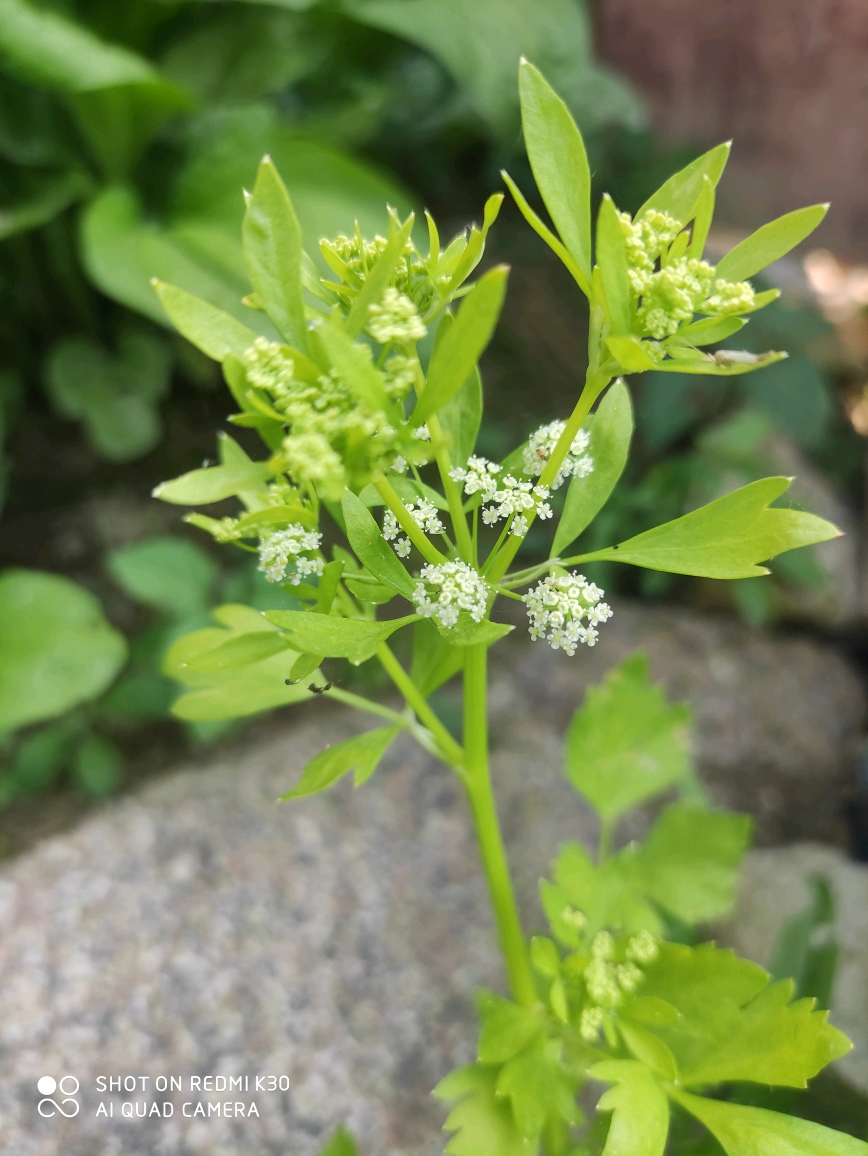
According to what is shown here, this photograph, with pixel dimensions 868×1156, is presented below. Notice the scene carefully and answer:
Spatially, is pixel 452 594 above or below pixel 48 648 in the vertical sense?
above

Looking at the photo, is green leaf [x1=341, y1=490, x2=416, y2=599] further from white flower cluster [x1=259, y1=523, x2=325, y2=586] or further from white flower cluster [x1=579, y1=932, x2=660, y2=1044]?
white flower cluster [x1=579, y1=932, x2=660, y2=1044]

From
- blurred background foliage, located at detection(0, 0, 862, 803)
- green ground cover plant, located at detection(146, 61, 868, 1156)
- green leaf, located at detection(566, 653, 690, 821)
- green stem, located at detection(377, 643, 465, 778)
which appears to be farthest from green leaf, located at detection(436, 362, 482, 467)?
blurred background foliage, located at detection(0, 0, 862, 803)

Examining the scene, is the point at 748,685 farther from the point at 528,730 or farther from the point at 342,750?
the point at 342,750

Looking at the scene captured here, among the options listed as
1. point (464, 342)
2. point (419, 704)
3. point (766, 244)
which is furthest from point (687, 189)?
point (419, 704)

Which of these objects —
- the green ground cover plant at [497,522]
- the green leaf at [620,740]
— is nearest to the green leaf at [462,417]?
the green ground cover plant at [497,522]

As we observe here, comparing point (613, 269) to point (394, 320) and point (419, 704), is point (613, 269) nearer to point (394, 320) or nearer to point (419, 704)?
point (394, 320)

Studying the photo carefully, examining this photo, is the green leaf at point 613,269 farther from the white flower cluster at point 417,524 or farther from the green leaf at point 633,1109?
the green leaf at point 633,1109
